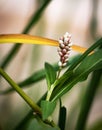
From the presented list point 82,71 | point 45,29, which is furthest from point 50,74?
point 45,29

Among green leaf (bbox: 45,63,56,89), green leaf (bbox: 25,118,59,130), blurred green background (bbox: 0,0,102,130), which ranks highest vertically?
blurred green background (bbox: 0,0,102,130)

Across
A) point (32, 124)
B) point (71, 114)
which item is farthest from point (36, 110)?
point (71, 114)

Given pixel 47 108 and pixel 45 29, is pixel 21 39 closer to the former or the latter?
pixel 47 108

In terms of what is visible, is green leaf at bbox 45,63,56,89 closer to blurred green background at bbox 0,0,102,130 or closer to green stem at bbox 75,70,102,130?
green stem at bbox 75,70,102,130

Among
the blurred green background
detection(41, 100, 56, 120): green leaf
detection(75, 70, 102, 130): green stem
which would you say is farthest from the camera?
the blurred green background

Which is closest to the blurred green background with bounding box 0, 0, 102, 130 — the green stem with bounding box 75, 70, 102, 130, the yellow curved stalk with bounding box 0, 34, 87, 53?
the green stem with bounding box 75, 70, 102, 130

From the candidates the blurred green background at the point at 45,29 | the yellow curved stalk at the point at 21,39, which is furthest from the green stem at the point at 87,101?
the blurred green background at the point at 45,29

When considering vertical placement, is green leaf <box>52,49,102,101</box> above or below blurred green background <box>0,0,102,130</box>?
below

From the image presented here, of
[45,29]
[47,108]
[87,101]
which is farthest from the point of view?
[45,29]
